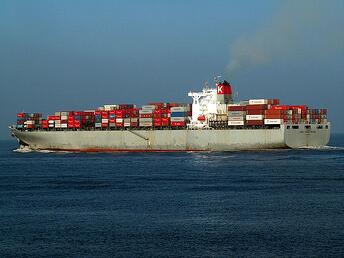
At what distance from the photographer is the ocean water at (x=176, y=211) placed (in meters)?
36.7

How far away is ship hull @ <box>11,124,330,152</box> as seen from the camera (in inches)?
4063

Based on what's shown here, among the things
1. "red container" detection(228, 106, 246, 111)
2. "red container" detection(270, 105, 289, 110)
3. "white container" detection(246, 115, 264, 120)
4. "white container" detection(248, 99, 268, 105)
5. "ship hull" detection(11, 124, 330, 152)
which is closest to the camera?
"ship hull" detection(11, 124, 330, 152)

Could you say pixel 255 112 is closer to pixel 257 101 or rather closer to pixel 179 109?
pixel 257 101

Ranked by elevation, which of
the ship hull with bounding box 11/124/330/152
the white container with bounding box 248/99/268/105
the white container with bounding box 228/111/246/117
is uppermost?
the white container with bounding box 248/99/268/105

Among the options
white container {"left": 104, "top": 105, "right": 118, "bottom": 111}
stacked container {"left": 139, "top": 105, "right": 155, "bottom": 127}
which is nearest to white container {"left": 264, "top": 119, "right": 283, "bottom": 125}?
stacked container {"left": 139, "top": 105, "right": 155, "bottom": 127}

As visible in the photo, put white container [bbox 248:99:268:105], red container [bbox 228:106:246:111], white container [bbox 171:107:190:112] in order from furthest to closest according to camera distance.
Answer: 1. white container [bbox 171:107:190:112]
2. white container [bbox 248:99:268:105]
3. red container [bbox 228:106:246:111]

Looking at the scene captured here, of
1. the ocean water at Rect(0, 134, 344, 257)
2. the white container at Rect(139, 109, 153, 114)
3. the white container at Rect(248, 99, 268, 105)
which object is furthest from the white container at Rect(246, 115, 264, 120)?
the ocean water at Rect(0, 134, 344, 257)

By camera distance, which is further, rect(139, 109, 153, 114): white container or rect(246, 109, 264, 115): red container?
rect(139, 109, 153, 114): white container

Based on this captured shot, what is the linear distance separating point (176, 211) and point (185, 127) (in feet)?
217

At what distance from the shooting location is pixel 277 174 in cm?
7262

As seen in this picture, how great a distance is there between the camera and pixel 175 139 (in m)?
112

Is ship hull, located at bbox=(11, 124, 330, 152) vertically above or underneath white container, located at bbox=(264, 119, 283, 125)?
underneath

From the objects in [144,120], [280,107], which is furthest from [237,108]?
[144,120]

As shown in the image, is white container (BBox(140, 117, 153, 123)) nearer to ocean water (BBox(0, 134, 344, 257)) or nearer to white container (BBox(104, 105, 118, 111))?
white container (BBox(104, 105, 118, 111))
